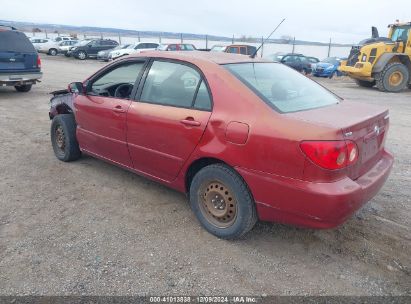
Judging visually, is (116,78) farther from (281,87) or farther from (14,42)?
(14,42)

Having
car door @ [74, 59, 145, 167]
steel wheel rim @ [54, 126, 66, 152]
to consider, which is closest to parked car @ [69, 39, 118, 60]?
steel wheel rim @ [54, 126, 66, 152]

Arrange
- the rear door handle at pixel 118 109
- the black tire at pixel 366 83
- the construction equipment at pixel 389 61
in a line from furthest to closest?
1. the black tire at pixel 366 83
2. the construction equipment at pixel 389 61
3. the rear door handle at pixel 118 109

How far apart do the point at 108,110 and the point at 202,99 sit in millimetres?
1362

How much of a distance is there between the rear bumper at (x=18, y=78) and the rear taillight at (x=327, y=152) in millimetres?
10190

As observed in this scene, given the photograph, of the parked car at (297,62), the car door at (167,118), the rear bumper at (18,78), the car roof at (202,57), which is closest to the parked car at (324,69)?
the parked car at (297,62)

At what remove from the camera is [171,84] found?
144 inches

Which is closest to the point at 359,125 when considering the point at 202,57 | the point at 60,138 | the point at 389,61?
the point at 202,57

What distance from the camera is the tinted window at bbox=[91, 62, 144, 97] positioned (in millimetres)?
4066

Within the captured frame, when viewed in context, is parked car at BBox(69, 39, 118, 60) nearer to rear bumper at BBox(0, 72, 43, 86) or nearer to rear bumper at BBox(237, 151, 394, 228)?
rear bumper at BBox(0, 72, 43, 86)

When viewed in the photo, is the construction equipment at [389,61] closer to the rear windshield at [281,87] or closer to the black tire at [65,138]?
the rear windshield at [281,87]

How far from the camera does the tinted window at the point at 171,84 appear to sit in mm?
3482

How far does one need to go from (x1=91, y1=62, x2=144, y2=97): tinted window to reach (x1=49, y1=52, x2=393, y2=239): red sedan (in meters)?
0.02

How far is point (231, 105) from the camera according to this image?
10.2 feet

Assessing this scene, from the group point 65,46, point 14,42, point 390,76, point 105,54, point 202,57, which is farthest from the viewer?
point 65,46
